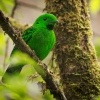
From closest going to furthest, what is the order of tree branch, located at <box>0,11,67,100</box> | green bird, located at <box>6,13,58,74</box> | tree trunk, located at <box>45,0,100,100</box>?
tree branch, located at <box>0,11,67,100</box> < tree trunk, located at <box>45,0,100,100</box> < green bird, located at <box>6,13,58,74</box>

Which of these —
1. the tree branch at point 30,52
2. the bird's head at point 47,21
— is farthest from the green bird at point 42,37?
the tree branch at point 30,52

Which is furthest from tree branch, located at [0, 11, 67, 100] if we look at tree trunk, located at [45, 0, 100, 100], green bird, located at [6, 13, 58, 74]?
green bird, located at [6, 13, 58, 74]

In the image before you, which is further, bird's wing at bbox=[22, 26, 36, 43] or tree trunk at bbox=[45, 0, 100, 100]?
bird's wing at bbox=[22, 26, 36, 43]

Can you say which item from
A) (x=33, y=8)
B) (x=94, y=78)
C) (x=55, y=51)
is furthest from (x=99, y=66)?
(x=33, y=8)

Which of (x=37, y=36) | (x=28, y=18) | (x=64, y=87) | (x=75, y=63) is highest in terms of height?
(x=28, y=18)

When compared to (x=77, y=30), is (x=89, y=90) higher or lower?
lower

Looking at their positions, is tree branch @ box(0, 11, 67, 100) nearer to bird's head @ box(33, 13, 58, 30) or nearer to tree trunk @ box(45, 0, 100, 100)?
tree trunk @ box(45, 0, 100, 100)

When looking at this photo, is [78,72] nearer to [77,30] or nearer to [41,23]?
[77,30]
